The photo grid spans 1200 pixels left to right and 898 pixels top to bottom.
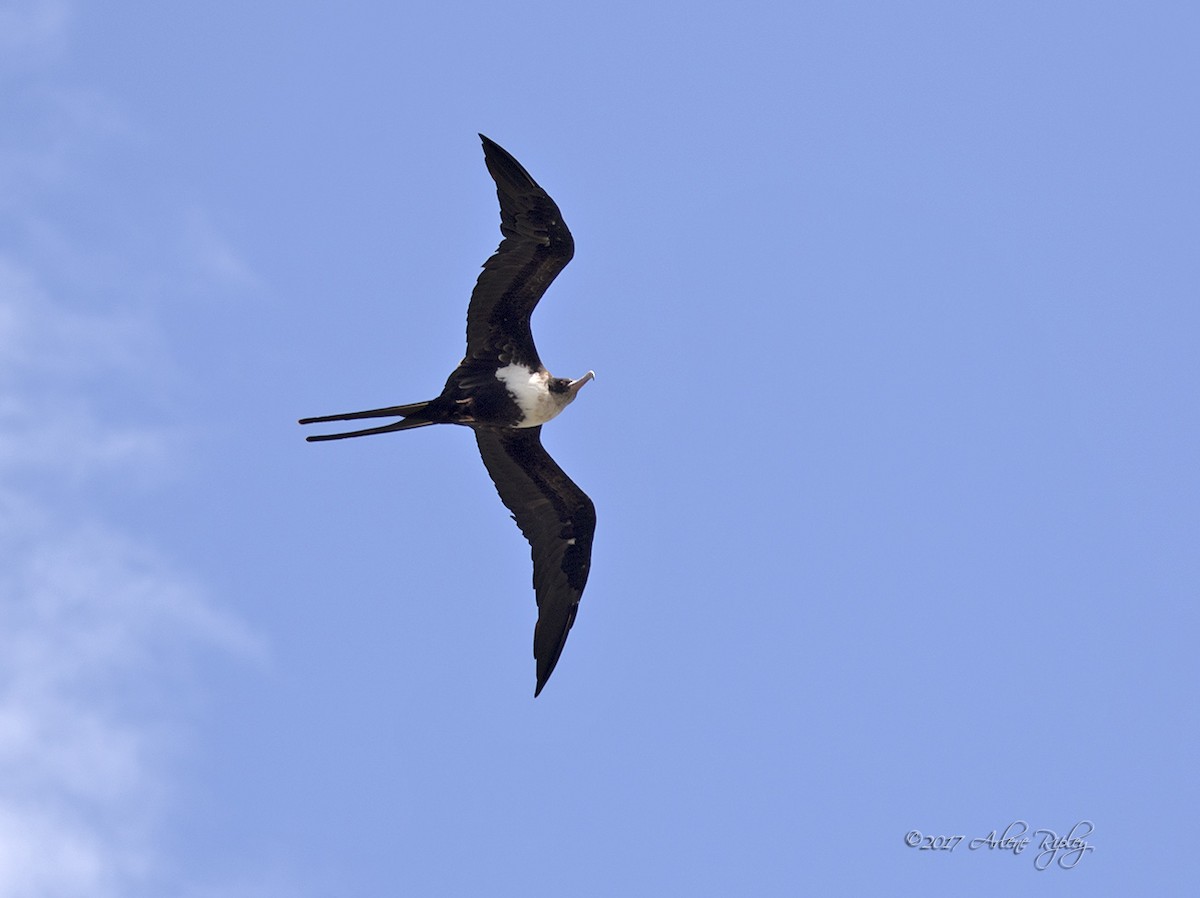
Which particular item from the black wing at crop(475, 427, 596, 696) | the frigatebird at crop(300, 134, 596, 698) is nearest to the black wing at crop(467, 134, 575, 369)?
the frigatebird at crop(300, 134, 596, 698)

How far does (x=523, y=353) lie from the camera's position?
1498 centimetres

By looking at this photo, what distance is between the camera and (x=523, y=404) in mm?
15070

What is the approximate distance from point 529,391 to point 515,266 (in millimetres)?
1270

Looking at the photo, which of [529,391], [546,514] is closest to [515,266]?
[529,391]

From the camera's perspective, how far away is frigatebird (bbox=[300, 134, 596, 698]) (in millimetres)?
14273

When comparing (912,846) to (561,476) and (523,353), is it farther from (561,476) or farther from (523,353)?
(523,353)

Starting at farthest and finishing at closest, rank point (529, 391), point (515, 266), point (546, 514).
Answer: point (546, 514) < point (529, 391) < point (515, 266)

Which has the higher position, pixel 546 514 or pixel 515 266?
pixel 515 266

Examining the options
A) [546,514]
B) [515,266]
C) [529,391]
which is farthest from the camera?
[546,514]

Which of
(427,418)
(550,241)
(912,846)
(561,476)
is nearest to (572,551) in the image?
(561,476)

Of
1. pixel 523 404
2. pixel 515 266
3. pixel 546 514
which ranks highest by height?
pixel 515 266

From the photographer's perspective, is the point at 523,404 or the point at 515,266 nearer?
the point at 515,266

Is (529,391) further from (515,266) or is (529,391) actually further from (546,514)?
(546,514)

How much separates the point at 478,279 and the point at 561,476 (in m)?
2.28
